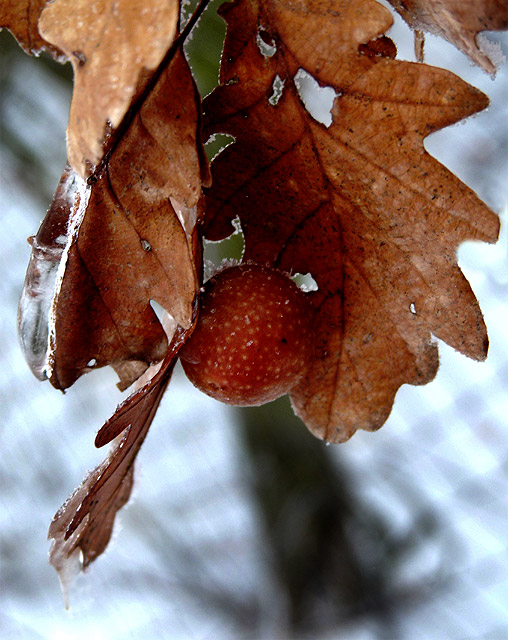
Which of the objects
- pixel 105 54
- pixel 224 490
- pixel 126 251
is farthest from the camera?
pixel 224 490

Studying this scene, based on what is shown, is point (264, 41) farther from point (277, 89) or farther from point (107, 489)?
point (107, 489)

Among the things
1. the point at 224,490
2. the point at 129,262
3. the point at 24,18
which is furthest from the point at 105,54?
the point at 224,490

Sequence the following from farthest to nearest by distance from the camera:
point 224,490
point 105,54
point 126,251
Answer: point 224,490 < point 126,251 < point 105,54

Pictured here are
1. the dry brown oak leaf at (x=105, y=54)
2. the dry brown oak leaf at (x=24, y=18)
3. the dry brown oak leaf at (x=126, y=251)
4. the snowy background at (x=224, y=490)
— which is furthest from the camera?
the snowy background at (x=224, y=490)

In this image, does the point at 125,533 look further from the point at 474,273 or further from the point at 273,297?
the point at 273,297

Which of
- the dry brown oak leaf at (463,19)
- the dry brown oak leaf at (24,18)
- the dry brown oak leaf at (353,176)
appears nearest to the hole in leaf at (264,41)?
the dry brown oak leaf at (353,176)

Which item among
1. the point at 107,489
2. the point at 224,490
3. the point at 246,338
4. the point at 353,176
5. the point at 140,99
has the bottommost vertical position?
the point at 224,490

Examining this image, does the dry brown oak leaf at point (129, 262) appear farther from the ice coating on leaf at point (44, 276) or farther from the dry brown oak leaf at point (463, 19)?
the dry brown oak leaf at point (463, 19)
